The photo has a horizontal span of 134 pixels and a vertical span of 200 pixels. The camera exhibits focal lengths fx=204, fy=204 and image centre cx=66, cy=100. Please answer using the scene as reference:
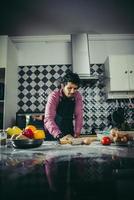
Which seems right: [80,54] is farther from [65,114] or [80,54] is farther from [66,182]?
[66,182]

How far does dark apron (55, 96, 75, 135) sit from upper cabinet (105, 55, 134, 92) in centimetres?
121

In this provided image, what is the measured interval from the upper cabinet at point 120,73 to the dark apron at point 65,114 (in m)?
1.21

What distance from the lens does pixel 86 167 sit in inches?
27.5

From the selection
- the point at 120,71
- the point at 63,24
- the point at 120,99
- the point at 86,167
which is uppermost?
the point at 63,24

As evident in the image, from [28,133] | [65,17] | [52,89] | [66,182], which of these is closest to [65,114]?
[28,133]

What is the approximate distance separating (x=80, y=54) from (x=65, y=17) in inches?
26.9

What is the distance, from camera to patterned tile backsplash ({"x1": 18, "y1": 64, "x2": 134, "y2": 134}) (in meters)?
3.78

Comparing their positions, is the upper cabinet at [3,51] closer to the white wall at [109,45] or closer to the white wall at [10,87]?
the white wall at [10,87]

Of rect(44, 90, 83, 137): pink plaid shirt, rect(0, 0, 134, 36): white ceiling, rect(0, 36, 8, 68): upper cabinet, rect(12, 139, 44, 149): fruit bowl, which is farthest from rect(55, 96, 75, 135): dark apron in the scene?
rect(0, 0, 134, 36): white ceiling

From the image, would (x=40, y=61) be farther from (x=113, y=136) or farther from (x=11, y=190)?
(x=11, y=190)

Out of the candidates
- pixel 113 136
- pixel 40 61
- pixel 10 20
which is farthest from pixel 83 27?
pixel 113 136

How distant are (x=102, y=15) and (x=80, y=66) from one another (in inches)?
35.6

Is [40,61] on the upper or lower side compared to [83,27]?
lower

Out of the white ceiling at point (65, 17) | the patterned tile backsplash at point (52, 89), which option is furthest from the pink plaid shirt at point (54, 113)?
the white ceiling at point (65, 17)
